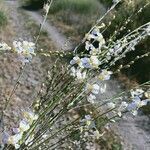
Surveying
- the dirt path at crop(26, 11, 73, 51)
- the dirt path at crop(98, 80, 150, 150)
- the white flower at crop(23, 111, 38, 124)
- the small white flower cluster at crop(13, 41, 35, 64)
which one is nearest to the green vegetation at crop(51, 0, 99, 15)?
the dirt path at crop(26, 11, 73, 51)

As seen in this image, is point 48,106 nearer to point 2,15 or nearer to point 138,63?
point 138,63

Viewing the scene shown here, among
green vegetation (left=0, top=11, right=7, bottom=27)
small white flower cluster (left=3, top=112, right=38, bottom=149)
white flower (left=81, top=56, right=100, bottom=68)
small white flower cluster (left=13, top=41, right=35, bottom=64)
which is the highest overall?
green vegetation (left=0, top=11, right=7, bottom=27)

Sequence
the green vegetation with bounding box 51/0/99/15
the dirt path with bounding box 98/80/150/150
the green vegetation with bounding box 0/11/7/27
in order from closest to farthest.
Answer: the dirt path with bounding box 98/80/150/150 < the green vegetation with bounding box 0/11/7/27 < the green vegetation with bounding box 51/0/99/15

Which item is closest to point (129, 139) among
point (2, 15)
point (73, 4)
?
point (2, 15)

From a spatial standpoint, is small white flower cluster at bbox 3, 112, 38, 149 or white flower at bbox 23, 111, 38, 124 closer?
small white flower cluster at bbox 3, 112, 38, 149

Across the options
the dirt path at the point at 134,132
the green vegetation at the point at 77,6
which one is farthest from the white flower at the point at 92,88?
the green vegetation at the point at 77,6

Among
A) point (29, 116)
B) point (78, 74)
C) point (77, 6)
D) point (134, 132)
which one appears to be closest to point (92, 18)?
point (77, 6)

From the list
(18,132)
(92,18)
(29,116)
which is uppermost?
(92,18)

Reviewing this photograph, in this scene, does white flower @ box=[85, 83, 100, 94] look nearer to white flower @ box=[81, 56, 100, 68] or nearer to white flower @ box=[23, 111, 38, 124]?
white flower @ box=[81, 56, 100, 68]

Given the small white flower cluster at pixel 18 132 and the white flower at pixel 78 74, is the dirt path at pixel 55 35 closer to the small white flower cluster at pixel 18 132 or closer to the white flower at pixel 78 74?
the white flower at pixel 78 74

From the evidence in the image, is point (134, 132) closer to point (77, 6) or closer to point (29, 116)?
point (29, 116)

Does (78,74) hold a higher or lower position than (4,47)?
higher
